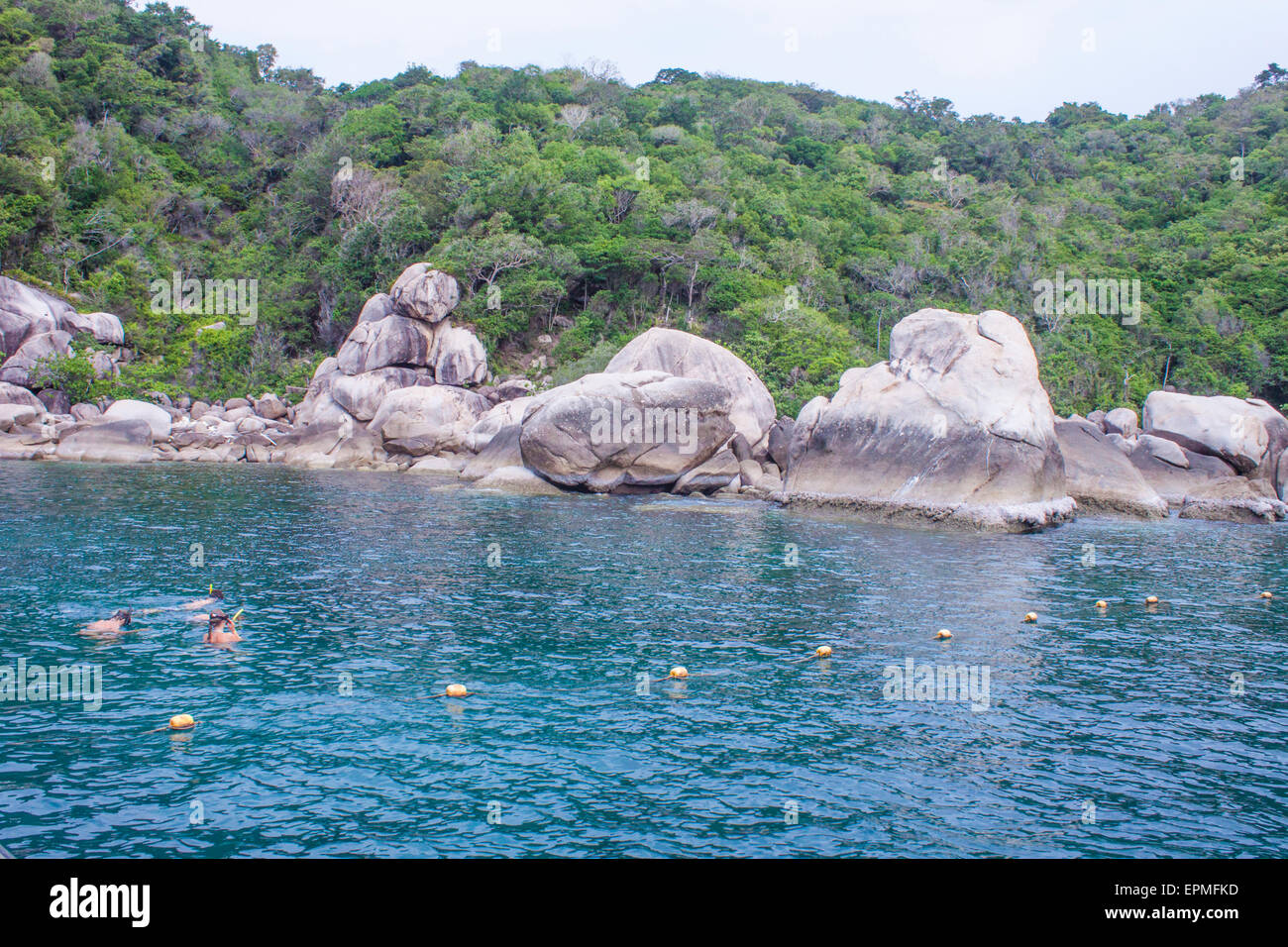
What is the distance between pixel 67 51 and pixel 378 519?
62.2m

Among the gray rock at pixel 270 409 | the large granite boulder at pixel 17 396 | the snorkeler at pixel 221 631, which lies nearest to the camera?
the snorkeler at pixel 221 631

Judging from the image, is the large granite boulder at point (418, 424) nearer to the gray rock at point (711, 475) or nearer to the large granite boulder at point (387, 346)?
the large granite boulder at point (387, 346)

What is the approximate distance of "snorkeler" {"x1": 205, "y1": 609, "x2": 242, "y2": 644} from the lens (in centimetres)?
1194

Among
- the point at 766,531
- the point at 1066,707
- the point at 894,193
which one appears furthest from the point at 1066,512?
the point at 894,193

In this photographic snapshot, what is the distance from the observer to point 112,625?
12258 millimetres

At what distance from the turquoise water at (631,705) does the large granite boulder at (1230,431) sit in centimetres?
1338

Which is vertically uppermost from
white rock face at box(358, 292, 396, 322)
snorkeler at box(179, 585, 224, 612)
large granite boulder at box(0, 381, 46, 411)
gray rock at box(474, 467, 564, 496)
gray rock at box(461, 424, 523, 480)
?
white rock face at box(358, 292, 396, 322)

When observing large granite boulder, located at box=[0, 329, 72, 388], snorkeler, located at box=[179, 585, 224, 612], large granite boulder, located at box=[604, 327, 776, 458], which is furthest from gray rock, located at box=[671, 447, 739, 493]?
large granite boulder, located at box=[0, 329, 72, 388]

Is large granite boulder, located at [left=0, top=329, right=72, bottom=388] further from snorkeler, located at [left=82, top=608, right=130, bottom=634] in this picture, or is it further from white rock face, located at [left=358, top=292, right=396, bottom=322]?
snorkeler, located at [left=82, top=608, right=130, bottom=634]

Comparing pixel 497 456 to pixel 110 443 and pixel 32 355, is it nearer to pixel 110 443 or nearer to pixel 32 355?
pixel 110 443

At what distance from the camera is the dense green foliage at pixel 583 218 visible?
49.7 meters

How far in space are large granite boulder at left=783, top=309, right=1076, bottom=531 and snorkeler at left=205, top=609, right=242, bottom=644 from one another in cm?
1753

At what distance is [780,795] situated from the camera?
786 centimetres

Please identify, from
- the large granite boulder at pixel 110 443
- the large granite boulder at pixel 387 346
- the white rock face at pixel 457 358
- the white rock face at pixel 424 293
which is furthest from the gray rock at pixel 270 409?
the large granite boulder at pixel 110 443
